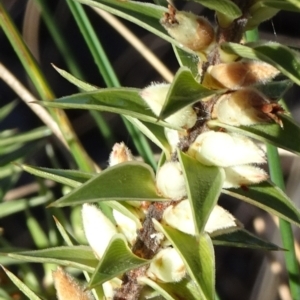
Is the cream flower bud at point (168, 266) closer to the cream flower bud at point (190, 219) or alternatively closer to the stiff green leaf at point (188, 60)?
the cream flower bud at point (190, 219)

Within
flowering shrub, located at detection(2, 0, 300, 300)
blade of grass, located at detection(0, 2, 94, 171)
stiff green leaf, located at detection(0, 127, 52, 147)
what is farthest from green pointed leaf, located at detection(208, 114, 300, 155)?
stiff green leaf, located at detection(0, 127, 52, 147)

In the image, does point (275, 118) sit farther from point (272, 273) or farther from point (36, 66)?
point (272, 273)

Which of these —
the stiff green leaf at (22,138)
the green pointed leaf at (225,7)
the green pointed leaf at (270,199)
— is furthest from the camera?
the stiff green leaf at (22,138)

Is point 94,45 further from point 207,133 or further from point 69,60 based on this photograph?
point 207,133

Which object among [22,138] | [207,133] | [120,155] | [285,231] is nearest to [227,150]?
[207,133]

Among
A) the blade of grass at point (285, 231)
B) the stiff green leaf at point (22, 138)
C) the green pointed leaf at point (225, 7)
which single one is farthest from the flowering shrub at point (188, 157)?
the stiff green leaf at point (22, 138)

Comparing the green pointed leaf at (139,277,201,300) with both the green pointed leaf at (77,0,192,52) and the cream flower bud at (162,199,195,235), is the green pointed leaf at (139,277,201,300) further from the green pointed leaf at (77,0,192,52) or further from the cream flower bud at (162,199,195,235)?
the green pointed leaf at (77,0,192,52)
